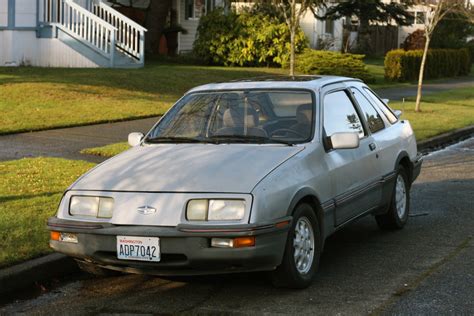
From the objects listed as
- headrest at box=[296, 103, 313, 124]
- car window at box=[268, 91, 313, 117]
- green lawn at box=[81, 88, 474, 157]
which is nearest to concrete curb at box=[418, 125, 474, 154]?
green lawn at box=[81, 88, 474, 157]

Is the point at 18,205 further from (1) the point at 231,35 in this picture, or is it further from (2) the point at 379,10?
(2) the point at 379,10

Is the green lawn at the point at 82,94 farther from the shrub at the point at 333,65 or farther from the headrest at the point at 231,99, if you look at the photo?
the headrest at the point at 231,99

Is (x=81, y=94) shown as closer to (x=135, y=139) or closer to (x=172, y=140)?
(x=135, y=139)

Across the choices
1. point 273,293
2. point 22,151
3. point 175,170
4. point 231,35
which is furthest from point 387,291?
point 231,35

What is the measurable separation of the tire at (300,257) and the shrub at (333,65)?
954 inches

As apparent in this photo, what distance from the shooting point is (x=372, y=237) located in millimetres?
8836

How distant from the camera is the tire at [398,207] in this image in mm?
8859

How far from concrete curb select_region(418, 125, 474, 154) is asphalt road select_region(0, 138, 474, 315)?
731 cm

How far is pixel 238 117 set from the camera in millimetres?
7723

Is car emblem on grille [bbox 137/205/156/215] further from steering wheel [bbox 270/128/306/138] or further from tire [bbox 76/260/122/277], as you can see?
steering wheel [bbox 270/128/306/138]

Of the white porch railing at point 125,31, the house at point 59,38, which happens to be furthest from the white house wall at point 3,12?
the white porch railing at point 125,31

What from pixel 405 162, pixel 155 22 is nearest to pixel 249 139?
pixel 405 162

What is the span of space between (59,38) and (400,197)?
20267mm

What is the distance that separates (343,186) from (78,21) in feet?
72.1
